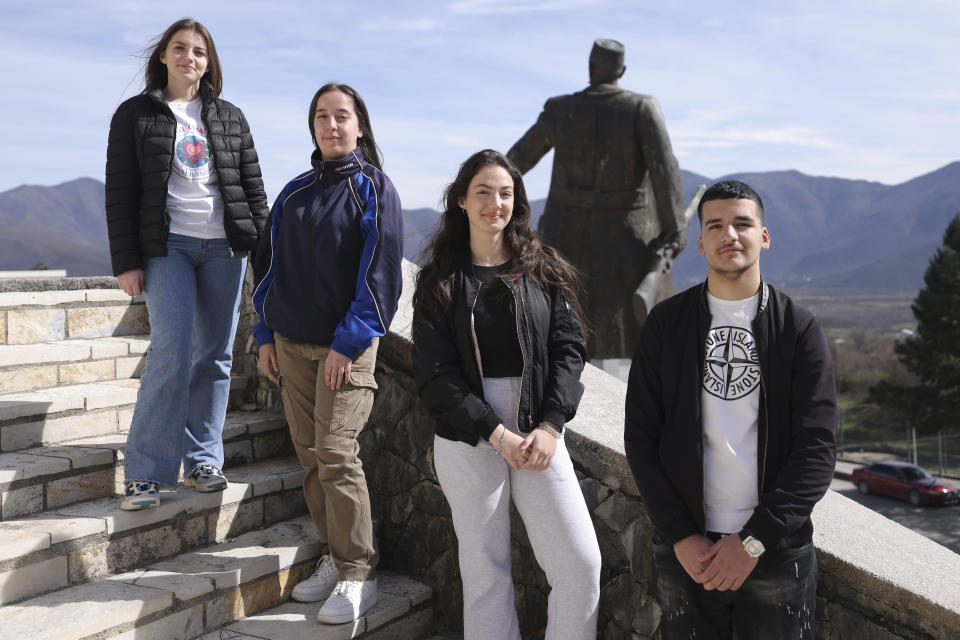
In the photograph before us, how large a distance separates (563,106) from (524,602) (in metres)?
3.92

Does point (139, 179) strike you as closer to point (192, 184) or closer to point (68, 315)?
point (192, 184)

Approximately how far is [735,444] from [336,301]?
1.40 m

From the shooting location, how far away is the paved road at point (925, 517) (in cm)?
1848

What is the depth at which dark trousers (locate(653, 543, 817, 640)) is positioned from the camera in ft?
6.55

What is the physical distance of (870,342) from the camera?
8306 cm

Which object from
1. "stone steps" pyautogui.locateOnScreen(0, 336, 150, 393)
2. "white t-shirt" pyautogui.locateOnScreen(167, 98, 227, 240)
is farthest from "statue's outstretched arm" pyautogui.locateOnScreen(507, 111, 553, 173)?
"white t-shirt" pyautogui.locateOnScreen(167, 98, 227, 240)

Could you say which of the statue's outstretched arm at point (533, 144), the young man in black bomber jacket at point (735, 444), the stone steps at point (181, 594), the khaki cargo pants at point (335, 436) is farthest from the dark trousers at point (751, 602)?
the statue's outstretched arm at point (533, 144)

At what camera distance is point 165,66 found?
10.4 feet

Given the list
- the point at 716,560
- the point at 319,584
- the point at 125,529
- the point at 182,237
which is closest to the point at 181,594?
the point at 125,529

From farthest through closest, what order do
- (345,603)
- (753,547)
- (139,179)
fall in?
(139,179), (345,603), (753,547)

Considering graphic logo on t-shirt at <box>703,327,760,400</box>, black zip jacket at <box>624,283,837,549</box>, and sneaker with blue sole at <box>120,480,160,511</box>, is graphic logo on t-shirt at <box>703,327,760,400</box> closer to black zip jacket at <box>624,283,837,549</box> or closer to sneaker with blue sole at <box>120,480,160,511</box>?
black zip jacket at <box>624,283,837,549</box>

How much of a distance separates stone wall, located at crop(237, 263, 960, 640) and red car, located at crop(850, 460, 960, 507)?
2138cm

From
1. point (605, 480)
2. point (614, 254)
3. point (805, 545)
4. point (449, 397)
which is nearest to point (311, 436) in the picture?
point (449, 397)

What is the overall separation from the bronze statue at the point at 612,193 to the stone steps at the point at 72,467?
2.87 m
